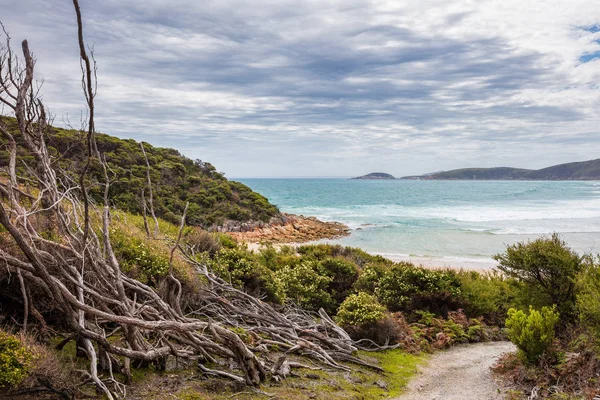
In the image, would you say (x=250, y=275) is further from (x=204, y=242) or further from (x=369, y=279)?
(x=369, y=279)

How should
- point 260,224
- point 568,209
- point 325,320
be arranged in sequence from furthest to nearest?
point 568,209
point 260,224
point 325,320

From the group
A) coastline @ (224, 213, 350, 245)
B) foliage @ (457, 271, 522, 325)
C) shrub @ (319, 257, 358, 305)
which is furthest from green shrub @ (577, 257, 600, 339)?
coastline @ (224, 213, 350, 245)

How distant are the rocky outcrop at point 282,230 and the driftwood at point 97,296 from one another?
2912cm

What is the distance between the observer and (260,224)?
43688mm

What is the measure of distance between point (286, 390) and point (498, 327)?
28.1 feet

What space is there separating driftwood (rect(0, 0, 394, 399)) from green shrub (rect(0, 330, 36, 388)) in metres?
0.64

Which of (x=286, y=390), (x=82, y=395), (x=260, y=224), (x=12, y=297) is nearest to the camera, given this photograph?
(x=82, y=395)

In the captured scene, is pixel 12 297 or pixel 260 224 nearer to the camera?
pixel 12 297

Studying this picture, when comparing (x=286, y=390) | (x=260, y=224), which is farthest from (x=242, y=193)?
(x=286, y=390)

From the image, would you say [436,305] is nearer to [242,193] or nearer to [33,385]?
[33,385]

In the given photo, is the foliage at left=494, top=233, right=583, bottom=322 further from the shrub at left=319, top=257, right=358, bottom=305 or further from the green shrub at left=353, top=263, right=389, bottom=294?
the shrub at left=319, top=257, right=358, bottom=305

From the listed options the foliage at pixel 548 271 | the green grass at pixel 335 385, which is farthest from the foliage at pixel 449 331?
the foliage at pixel 548 271

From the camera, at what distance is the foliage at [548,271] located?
1009 cm

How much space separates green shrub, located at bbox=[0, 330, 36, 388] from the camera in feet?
14.5
